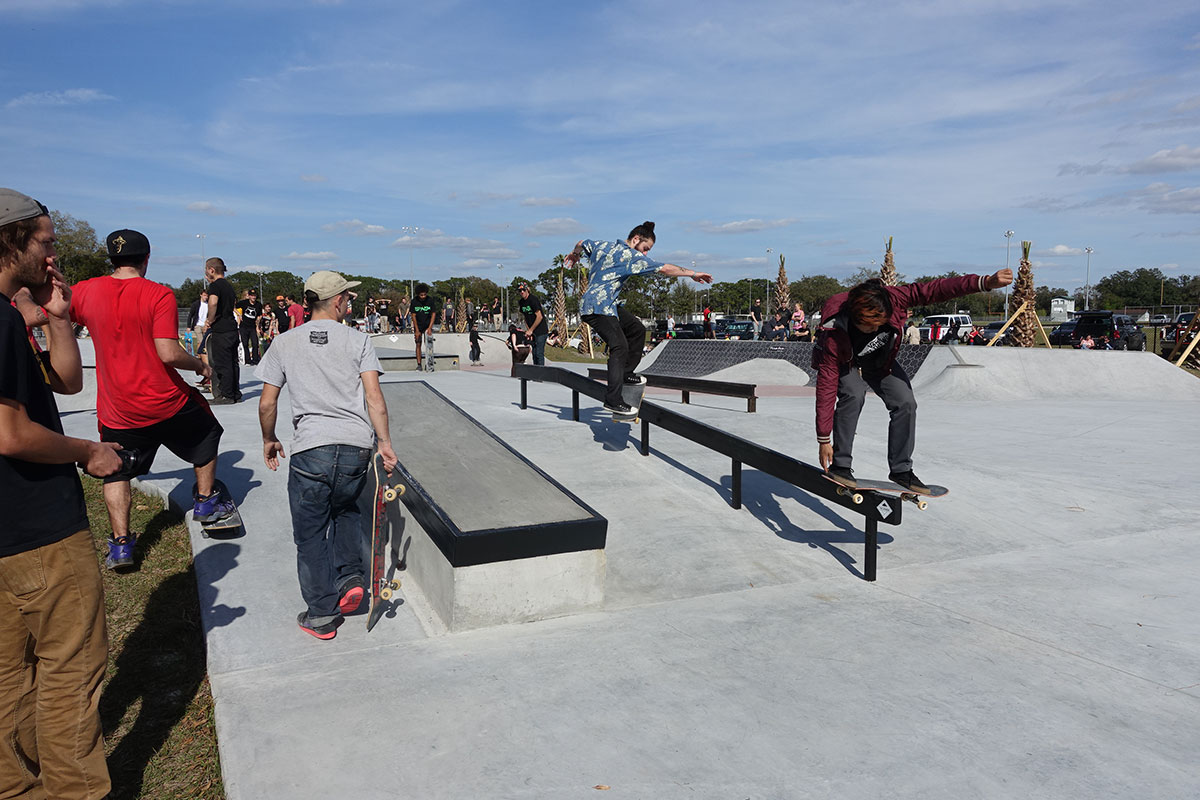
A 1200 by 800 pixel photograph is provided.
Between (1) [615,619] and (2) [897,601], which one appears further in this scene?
(2) [897,601]

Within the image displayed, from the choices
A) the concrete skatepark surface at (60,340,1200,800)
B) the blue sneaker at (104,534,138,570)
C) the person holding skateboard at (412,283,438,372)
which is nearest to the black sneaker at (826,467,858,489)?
the concrete skatepark surface at (60,340,1200,800)

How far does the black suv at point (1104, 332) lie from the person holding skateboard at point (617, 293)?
34.1 m

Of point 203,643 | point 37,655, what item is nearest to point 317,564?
point 203,643

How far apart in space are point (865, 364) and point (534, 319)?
31.3ft

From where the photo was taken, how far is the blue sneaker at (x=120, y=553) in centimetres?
447

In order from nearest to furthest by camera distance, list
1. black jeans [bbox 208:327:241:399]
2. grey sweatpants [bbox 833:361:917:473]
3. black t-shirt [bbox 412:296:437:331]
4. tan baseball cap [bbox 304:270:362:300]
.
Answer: tan baseball cap [bbox 304:270:362:300]
grey sweatpants [bbox 833:361:917:473]
black jeans [bbox 208:327:241:399]
black t-shirt [bbox 412:296:437:331]

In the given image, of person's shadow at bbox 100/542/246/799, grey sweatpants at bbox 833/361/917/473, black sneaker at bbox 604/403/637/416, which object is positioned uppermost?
grey sweatpants at bbox 833/361/917/473

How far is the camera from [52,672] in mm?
2180

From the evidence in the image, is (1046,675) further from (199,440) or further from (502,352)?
(502,352)

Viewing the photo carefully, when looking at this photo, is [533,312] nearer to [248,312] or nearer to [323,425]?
[248,312]

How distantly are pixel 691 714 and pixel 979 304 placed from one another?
135972 millimetres

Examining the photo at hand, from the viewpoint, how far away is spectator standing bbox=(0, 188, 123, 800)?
6.81 feet

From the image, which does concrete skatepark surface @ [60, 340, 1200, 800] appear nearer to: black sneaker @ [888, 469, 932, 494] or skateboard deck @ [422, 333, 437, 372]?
black sneaker @ [888, 469, 932, 494]

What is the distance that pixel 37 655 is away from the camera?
86.0 inches
